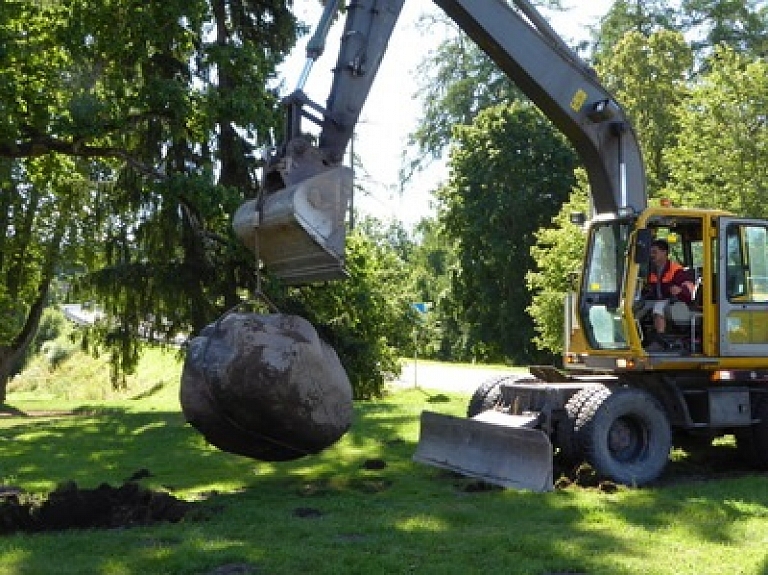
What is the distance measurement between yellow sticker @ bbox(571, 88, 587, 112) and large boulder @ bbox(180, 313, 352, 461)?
444 centimetres

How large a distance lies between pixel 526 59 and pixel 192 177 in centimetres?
703

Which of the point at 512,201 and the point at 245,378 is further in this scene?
the point at 512,201

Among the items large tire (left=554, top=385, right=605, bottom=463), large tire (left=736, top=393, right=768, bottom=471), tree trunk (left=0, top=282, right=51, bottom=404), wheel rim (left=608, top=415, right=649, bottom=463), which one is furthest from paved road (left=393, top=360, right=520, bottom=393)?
large tire (left=554, top=385, right=605, bottom=463)

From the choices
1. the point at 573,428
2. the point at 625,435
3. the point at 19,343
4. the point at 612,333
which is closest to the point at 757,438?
the point at 625,435

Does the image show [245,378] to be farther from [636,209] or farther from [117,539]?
[636,209]

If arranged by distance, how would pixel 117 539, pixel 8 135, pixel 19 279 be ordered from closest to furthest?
pixel 117 539
pixel 8 135
pixel 19 279

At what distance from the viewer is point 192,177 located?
15.6 m

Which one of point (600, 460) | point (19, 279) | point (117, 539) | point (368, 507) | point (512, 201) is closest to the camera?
point (117, 539)

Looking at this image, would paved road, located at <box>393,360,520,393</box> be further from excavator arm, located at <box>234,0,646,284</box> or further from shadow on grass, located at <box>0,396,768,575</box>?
shadow on grass, located at <box>0,396,768,575</box>

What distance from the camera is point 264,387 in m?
7.09

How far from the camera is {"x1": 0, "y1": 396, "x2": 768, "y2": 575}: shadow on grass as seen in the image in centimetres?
629

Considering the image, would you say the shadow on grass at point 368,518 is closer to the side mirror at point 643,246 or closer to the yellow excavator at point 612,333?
the yellow excavator at point 612,333

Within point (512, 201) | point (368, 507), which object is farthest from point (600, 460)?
point (512, 201)

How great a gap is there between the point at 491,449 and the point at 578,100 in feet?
12.4
